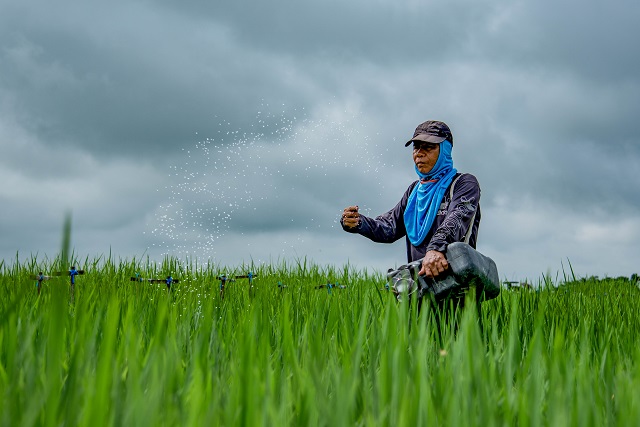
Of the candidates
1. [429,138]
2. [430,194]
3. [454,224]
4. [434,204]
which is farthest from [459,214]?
[429,138]

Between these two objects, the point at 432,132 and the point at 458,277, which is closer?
the point at 458,277

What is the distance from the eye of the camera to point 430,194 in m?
4.51

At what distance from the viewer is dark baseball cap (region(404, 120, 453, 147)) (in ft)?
14.8

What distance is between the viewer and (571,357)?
2.23 meters

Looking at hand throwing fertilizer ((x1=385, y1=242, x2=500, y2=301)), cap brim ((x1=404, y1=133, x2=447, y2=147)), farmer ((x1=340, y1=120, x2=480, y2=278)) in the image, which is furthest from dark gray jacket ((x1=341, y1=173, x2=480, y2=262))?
cap brim ((x1=404, y1=133, x2=447, y2=147))

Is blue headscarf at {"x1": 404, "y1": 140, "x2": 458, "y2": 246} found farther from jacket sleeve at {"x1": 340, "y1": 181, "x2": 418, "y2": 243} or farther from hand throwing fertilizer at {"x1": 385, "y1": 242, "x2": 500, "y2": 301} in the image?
hand throwing fertilizer at {"x1": 385, "y1": 242, "x2": 500, "y2": 301}

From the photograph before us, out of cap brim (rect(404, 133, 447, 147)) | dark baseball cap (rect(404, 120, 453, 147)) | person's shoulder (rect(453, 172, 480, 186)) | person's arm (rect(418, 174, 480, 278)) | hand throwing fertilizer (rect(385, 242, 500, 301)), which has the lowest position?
hand throwing fertilizer (rect(385, 242, 500, 301))

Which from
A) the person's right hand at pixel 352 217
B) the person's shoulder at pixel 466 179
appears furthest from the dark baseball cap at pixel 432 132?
the person's right hand at pixel 352 217

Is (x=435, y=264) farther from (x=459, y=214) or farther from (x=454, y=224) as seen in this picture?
(x=459, y=214)

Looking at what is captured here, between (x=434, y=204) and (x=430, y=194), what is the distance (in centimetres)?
11

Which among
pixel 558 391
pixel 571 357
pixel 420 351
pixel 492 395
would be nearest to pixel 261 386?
pixel 420 351

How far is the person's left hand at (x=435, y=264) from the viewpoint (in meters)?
3.85

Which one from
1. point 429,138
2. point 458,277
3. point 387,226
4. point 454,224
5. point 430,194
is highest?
point 429,138

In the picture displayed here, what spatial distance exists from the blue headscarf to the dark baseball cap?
54 millimetres
